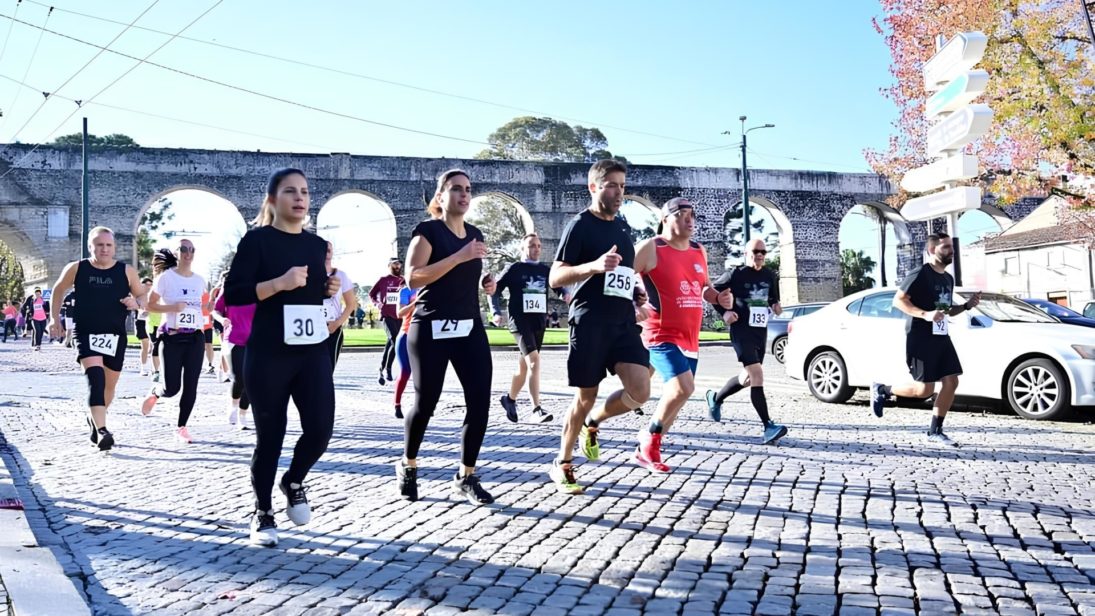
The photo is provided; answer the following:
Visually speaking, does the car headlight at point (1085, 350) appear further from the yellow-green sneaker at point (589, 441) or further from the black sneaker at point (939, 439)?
the yellow-green sneaker at point (589, 441)

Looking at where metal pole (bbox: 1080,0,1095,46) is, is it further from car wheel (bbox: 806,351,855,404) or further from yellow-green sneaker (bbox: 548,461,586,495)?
yellow-green sneaker (bbox: 548,461,586,495)

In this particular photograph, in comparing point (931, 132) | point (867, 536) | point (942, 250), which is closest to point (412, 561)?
point (867, 536)

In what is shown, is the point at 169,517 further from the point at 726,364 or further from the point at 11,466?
the point at 726,364

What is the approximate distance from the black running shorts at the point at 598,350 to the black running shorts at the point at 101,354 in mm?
3784

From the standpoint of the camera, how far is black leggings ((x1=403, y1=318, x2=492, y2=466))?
4953mm

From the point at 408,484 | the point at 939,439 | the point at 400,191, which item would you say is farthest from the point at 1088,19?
the point at 400,191

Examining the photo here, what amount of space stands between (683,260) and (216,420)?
5.56 m

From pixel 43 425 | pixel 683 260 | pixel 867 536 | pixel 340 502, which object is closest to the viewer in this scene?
pixel 867 536

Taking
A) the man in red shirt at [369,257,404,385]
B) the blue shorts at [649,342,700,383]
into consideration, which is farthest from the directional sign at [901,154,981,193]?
the man in red shirt at [369,257,404,385]

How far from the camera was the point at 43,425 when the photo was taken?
29.3 feet

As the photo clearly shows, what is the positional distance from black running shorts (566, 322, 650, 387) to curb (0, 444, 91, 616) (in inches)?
101

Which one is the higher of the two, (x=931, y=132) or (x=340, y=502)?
(x=931, y=132)

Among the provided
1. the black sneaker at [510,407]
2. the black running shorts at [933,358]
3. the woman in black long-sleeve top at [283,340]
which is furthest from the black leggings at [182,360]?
the black running shorts at [933,358]

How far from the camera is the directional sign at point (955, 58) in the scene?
362 inches
